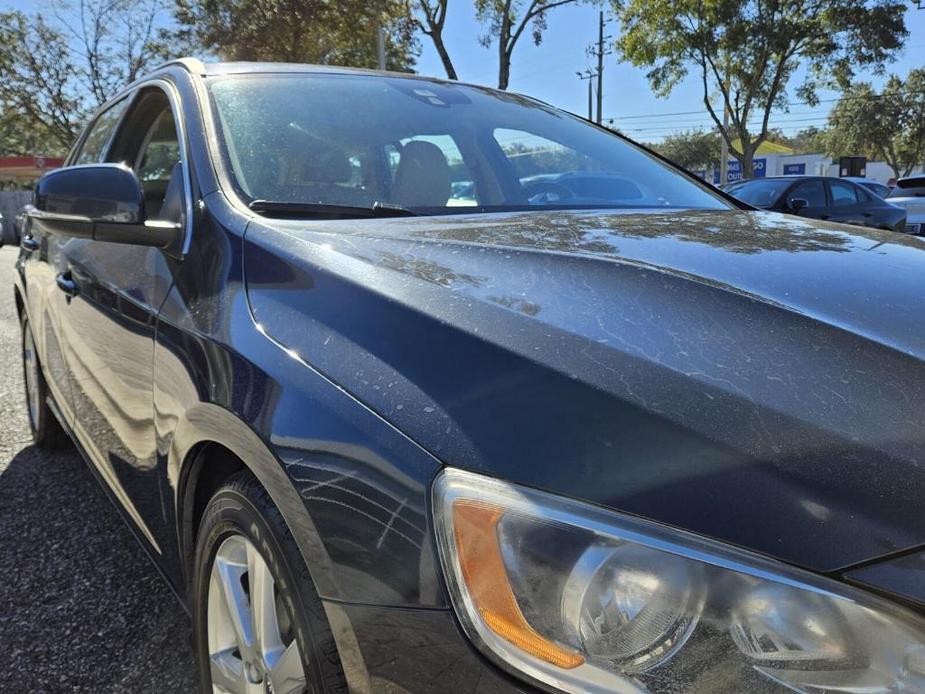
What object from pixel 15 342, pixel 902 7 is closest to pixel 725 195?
pixel 15 342

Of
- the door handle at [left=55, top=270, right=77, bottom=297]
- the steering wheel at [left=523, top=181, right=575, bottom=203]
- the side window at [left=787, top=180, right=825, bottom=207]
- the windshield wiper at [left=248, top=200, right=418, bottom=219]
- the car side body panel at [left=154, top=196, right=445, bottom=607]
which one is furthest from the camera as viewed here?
the side window at [left=787, top=180, right=825, bottom=207]

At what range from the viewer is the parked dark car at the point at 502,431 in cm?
85

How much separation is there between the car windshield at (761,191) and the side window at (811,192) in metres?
0.20

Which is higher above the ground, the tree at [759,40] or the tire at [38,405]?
the tree at [759,40]

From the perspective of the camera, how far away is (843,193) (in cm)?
1126

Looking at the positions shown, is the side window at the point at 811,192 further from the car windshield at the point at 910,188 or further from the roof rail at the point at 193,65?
the roof rail at the point at 193,65

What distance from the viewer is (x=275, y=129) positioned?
2018 mm

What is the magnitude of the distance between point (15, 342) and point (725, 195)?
20.0 ft

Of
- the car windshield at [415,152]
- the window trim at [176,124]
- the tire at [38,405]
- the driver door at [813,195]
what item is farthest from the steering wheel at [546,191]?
the driver door at [813,195]

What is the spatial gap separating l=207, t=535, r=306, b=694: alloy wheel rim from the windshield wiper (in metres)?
0.72

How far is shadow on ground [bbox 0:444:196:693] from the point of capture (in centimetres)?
206

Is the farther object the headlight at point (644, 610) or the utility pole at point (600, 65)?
the utility pole at point (600, 65)

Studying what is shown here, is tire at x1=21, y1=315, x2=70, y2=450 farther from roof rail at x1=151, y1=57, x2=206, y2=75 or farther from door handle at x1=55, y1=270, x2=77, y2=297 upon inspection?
roof rail at x1=151, y1=57, x2=206, y2=75

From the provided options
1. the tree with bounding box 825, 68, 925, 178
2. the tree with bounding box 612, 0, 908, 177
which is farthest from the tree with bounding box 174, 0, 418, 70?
the tree with bounding box 825, 68, 925, 178
